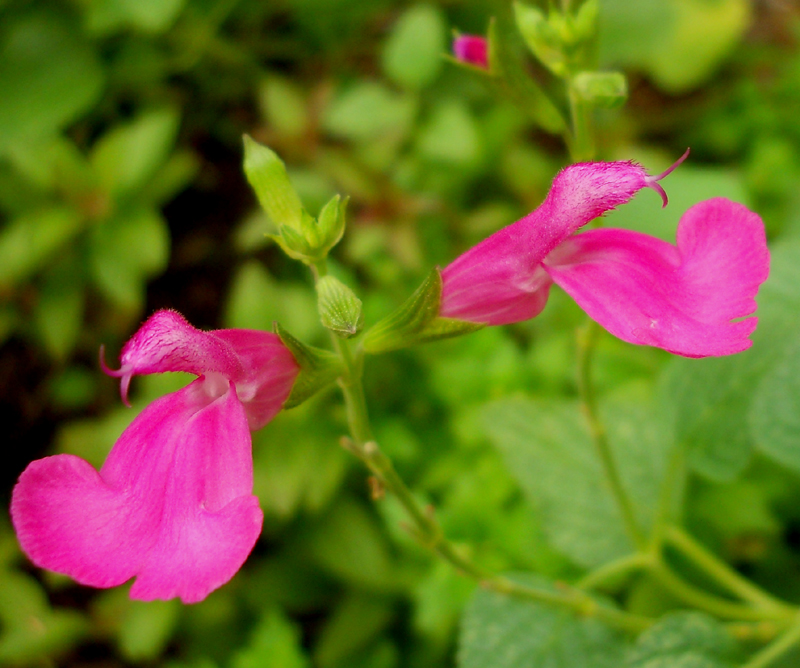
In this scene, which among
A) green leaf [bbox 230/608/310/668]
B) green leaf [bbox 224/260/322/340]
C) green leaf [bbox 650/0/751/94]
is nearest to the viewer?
green leaf [bbox 230/608/310/668]

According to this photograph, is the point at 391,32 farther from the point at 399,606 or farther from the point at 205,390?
the point at 205,390

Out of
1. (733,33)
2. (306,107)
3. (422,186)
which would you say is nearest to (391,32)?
(306,107)

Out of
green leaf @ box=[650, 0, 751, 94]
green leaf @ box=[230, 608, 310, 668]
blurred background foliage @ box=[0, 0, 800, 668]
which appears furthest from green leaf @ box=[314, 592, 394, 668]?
green leaf @ box=[650, 0, 751, 94]

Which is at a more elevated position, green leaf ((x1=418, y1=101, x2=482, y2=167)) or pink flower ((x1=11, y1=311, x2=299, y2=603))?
pink flower ((x1=11, y1=311, x2=299, y2=603))

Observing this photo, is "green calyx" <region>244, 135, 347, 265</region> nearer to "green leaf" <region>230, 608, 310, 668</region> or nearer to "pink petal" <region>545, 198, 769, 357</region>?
"pink petal" <region>545, 198, 769, 357</region>

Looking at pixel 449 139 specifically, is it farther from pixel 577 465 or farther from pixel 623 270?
pixel 623 270

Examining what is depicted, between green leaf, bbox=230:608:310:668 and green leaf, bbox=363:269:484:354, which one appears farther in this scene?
green leaf, bbox=230:608:310:668

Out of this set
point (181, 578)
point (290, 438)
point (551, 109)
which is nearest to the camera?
point (181, 578)
